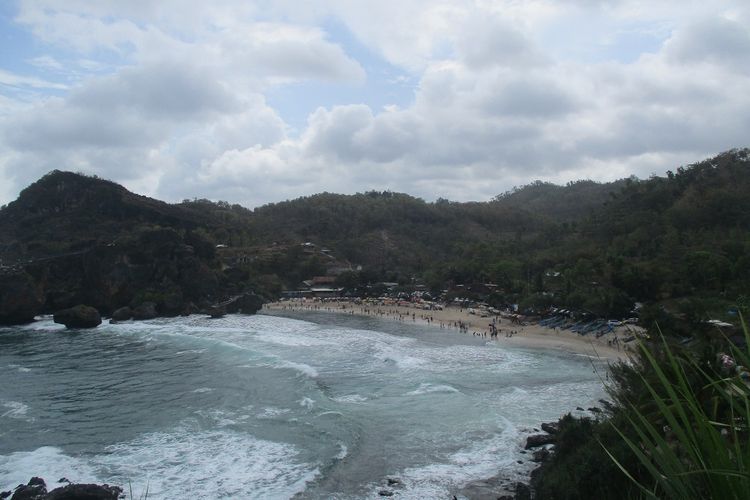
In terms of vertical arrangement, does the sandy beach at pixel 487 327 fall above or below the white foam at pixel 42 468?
above

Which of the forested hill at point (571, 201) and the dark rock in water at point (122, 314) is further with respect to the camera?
the forested hill at point (571, 201)

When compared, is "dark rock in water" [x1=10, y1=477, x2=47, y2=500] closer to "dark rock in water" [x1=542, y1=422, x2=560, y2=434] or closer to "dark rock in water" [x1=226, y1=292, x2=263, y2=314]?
"dark rock in water" [x1=542, y1=422, x2=560, y2=434]

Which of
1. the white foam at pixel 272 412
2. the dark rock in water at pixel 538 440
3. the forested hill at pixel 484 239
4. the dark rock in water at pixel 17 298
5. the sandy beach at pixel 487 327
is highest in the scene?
the forested hill at pixel 484 239

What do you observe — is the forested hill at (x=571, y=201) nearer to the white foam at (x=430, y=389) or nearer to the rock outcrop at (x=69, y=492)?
the white foam at (x=430, y=389)

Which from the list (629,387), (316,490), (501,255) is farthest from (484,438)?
(501,255)

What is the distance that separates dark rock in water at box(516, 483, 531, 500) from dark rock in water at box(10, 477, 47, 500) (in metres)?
13.4

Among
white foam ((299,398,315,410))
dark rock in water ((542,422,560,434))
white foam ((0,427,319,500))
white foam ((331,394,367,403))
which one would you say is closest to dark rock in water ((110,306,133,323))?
white foam ((299,398,315,410))

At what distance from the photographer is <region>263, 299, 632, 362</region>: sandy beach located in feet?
131

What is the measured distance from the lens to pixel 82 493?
599 inches

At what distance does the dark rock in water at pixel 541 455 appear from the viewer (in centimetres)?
1788

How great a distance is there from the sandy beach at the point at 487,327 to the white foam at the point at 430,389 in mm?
7532

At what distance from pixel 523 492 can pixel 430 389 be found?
13148mm

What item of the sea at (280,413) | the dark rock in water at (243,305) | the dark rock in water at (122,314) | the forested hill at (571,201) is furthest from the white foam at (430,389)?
the forested hill at (571,201)

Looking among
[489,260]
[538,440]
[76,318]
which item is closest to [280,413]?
[538,440]
